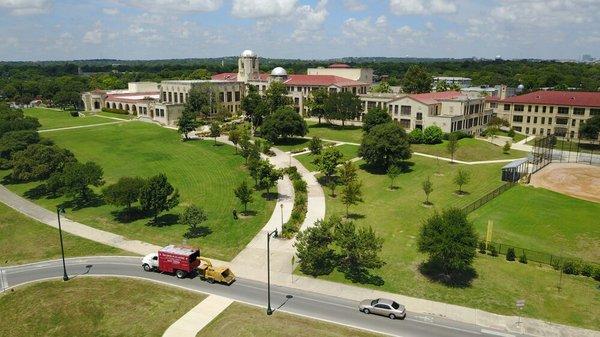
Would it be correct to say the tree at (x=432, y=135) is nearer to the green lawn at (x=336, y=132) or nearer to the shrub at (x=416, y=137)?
the shrub at (x=416, y=137)

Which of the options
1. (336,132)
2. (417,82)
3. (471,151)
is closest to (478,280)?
(471,151)

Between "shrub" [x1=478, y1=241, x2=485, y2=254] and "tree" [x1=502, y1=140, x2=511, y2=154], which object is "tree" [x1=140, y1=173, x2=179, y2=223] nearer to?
"shrub" [x1=478, y1=241, x2=485, y2=254]

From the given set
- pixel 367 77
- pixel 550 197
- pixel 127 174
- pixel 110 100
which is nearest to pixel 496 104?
pixel 367 77

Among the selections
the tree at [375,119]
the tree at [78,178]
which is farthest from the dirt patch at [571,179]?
the tree at [78,178]

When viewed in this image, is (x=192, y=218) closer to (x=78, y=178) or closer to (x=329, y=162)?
(x=78, y=178)

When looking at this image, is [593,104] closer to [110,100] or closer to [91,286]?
[91,286]
